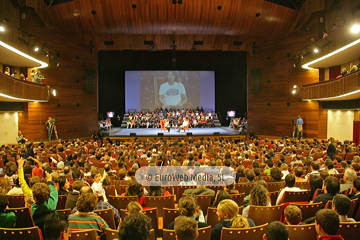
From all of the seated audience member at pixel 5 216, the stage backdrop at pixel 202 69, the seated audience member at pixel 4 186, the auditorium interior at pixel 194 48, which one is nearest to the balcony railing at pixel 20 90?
the auditorium interior at pixel 194 48

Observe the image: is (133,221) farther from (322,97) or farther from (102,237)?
(322,97)

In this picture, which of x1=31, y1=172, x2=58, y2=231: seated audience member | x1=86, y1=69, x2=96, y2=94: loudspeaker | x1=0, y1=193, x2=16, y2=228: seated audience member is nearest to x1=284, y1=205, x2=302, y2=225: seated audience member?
x1=31, y1=172, x2=58, y2=231: seated audience member

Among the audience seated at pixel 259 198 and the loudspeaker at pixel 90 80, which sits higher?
the loudspeaker at pixel 90 80

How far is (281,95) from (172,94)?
35.1ft

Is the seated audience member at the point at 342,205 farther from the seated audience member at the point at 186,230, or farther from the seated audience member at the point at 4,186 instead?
the seated audience member at the point at 4,186

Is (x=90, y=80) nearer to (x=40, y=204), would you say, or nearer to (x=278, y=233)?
(x=40, y=204)

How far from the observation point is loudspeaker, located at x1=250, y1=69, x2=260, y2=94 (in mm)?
20234

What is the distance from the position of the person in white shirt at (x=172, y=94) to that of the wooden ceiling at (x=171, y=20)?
7.66m

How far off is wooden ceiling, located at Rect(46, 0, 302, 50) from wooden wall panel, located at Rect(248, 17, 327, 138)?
1020 mm

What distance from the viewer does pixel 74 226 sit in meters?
3.06

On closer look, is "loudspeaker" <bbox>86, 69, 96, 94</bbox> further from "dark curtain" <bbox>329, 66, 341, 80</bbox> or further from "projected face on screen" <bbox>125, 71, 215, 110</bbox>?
"dark curtain" <bbox>329, 66, 341, 80</bbox>

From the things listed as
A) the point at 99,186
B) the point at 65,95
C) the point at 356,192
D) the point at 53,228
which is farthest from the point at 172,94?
the point at 53,228

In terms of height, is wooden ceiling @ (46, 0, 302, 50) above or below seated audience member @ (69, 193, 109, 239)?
above

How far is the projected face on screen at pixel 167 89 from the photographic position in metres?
26.5
